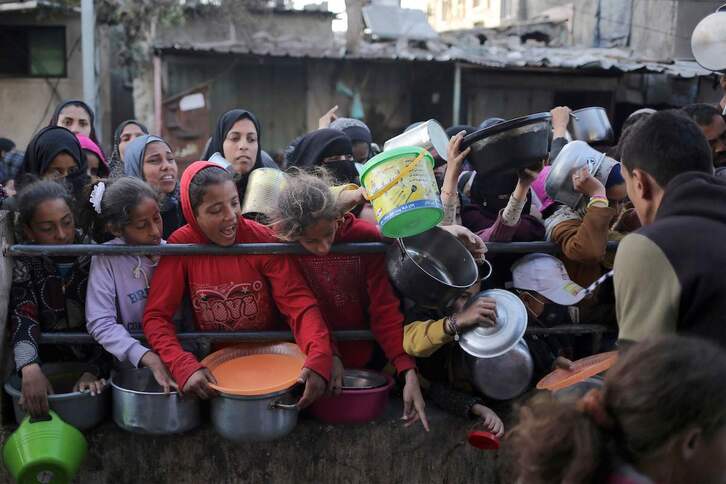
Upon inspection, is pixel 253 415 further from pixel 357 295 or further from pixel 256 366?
pixel 357 295

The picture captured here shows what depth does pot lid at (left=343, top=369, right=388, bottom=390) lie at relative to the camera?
3008 mm

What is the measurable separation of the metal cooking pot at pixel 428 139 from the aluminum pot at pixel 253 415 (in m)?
1.15

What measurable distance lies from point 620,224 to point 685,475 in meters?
1.95

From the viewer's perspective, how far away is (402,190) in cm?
245

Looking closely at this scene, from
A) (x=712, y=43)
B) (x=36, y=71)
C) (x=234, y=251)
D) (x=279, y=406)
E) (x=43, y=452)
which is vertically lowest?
(x=43, y=452)

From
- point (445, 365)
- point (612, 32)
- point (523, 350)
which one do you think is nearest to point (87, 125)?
point (445, 365)

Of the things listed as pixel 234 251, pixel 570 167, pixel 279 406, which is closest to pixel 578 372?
pixel 570 167

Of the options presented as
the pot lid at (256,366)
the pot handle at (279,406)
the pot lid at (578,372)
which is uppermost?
the pot lid at (578,372)

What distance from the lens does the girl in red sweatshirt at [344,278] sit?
270cm

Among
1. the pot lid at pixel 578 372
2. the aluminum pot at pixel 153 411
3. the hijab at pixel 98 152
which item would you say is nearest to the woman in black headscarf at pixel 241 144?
the hijab at pixel 98 152

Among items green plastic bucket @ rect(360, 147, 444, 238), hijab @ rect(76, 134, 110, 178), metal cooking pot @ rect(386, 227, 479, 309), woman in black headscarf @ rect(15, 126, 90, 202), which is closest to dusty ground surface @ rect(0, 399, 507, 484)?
metal cooking pot @ rect(386, 227, 479, 309)

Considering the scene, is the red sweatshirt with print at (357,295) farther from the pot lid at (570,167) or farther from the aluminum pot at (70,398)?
the aluminum pot at (70,398)

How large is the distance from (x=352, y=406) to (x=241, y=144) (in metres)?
1.88

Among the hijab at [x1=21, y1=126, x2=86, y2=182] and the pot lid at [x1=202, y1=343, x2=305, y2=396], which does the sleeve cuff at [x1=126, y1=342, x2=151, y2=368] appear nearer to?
the pot lid at [x1=202, y1=343, x2=305, y2=396]
